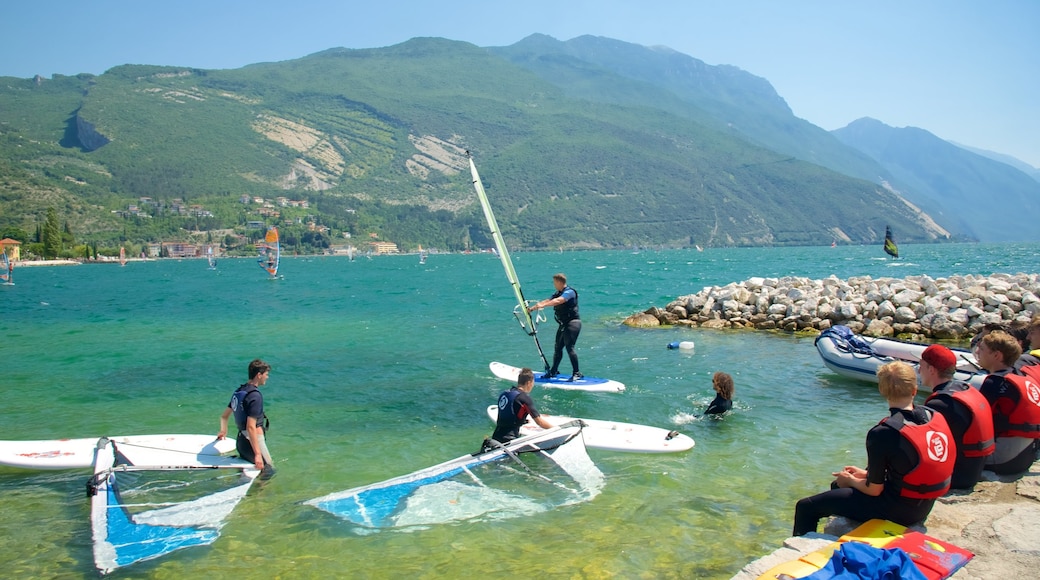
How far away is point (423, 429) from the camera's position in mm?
12500

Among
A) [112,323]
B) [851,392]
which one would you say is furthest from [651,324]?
[112,323]

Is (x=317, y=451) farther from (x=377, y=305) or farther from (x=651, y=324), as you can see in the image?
(x=377, y=305)

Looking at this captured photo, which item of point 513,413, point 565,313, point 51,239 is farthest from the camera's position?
point 51,239

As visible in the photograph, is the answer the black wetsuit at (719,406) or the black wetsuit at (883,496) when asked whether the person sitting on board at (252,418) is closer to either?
the black wetsuit at (883,496)

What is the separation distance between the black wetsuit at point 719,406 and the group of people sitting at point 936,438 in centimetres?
535

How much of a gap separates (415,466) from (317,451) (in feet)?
6.72

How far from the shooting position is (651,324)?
90.6 ft

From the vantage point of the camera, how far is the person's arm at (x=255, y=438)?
8.84 meters

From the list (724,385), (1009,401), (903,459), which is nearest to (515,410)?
(724,385)

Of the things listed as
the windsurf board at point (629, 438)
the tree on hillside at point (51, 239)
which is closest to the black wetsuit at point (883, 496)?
the windsurf board at point (629, 438)

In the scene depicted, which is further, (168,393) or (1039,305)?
(1039,305)

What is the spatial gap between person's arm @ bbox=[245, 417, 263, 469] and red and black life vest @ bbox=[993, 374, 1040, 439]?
362 inches

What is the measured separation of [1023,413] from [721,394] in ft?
19.3

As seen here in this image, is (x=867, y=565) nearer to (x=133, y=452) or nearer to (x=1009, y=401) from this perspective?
(x=1009, y=401)
